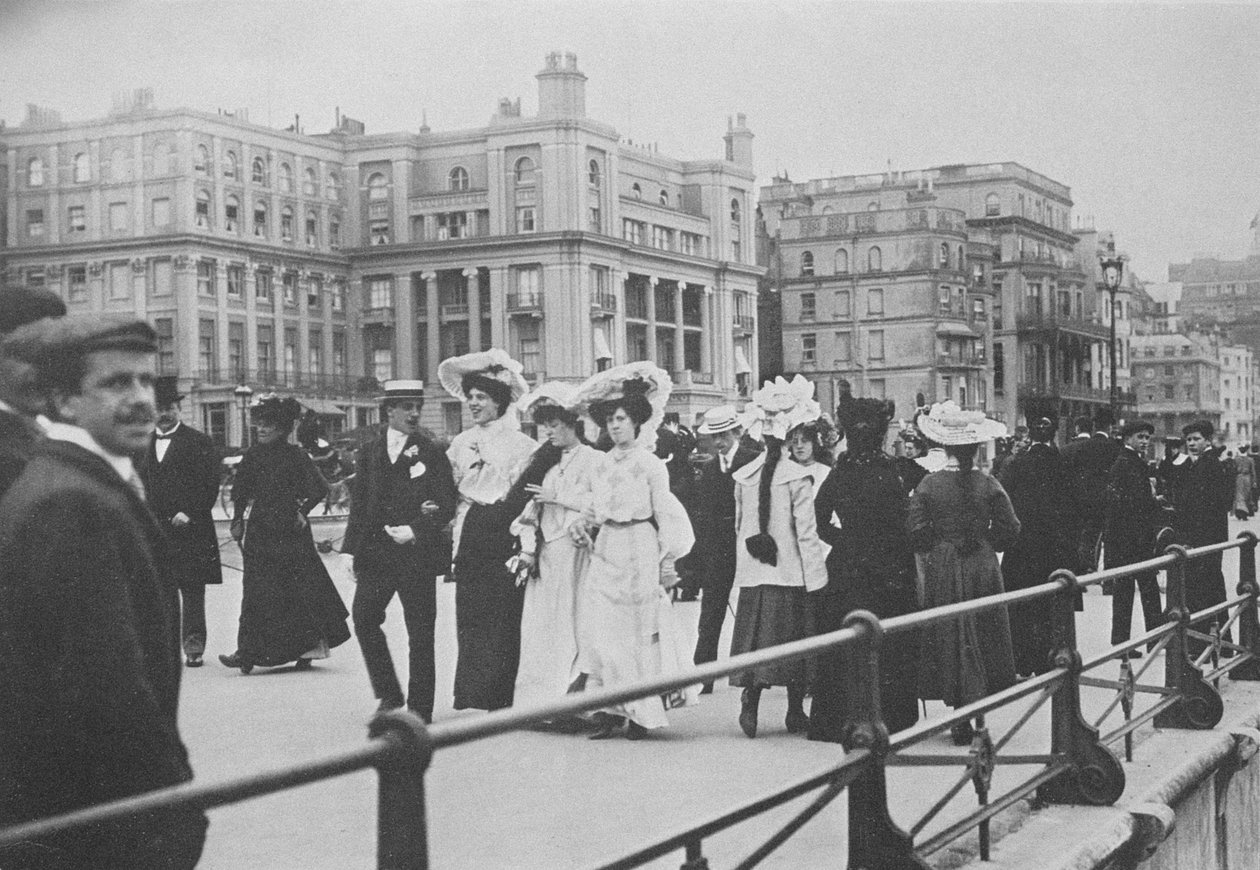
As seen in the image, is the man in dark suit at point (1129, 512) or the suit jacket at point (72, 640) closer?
the suit jacket at point (72, 640)

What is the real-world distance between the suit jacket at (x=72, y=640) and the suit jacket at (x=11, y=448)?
14.7 inches

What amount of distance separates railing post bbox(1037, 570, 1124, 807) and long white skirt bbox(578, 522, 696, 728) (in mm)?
1984

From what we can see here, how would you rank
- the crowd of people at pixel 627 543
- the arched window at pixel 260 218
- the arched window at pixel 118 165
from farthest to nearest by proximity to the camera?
the arched window at pixel 260 218
the crowd of people at pixel 627 543
the arched window at pixel 118 165

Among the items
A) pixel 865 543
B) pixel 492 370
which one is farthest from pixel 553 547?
pixel 865 543

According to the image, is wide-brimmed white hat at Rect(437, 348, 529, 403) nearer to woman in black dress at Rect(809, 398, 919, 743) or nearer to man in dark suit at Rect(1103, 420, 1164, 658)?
woman in black dress at Rect(809, 398, 919, 743)

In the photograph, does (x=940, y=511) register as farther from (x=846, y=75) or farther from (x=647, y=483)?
(x=846, y=75)

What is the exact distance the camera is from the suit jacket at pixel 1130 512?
410 inches

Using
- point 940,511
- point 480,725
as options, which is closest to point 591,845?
point 480,725

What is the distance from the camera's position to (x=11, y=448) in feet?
8.90

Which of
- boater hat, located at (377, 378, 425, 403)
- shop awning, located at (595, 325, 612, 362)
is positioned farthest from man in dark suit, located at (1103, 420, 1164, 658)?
shop awning, located at (595, 325, 612, 362)

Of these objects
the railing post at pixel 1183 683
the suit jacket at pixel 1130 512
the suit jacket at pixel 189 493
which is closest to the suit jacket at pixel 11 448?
the suit jacket at pixel 189 493

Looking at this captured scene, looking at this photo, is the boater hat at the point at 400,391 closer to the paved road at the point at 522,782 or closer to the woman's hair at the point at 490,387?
the woman's hair at the point at 490,387

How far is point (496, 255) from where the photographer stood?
155 ft

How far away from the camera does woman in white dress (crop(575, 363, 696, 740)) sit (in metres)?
7.34
